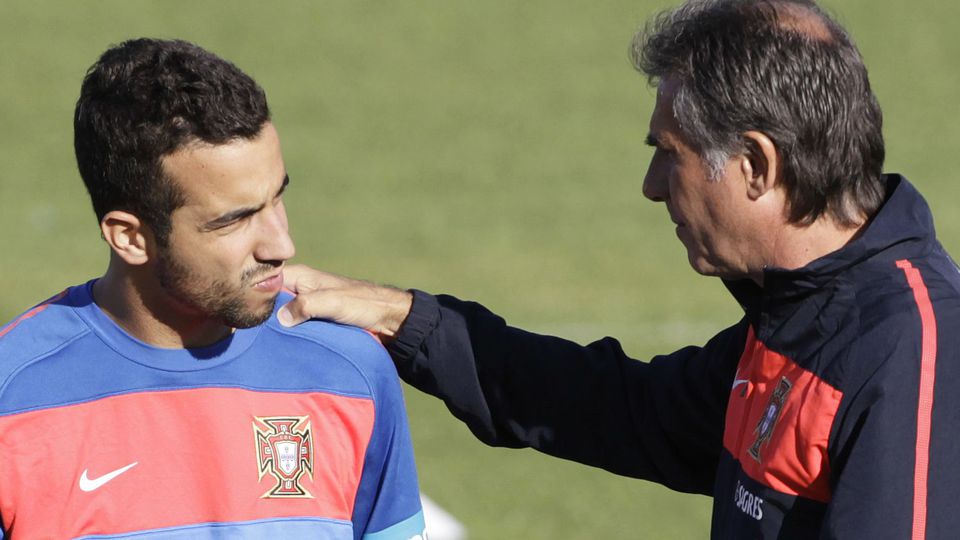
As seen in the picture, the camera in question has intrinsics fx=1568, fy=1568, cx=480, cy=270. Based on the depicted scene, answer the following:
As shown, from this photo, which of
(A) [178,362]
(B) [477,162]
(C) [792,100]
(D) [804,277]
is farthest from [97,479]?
(B) [477,162]

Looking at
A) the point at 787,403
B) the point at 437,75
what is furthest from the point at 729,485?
the point at 437,75

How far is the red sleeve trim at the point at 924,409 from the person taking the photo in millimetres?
3057

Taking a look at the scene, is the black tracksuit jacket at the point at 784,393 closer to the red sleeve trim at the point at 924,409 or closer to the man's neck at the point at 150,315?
the red sleeve trim at the point at 924,409

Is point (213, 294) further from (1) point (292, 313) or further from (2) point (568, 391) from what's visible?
(2) point (568, 391)

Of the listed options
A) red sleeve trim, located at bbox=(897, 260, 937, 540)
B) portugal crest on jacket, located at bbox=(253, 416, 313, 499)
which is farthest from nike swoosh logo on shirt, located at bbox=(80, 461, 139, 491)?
red sleeve trim, located at bbox=(897, 260, 937, 540)

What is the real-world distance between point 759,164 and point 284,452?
121cm

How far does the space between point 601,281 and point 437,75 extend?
5892mm

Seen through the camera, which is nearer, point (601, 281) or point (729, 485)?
point (729, 485)

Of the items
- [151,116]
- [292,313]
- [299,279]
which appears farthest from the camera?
[299,279]

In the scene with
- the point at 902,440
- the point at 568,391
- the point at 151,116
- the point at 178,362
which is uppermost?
the point at 151,116

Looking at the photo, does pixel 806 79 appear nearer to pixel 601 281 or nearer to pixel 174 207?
pixel 174 207

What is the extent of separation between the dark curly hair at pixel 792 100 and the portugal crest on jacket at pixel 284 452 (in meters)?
1.09

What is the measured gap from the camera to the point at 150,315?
334 centimetres

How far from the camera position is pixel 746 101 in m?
3.39
